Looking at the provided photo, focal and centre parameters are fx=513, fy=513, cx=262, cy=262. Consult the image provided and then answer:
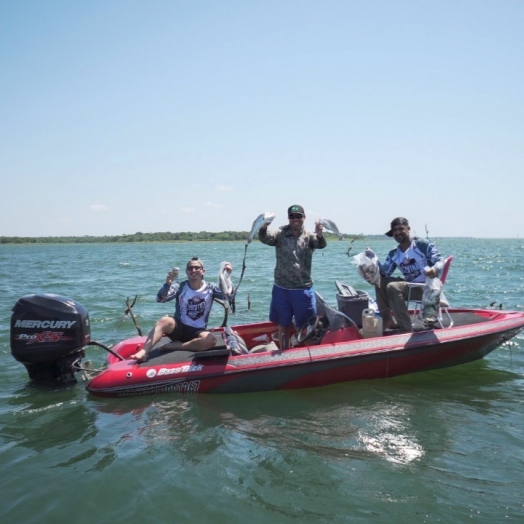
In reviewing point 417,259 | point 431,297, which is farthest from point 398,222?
point 431,297

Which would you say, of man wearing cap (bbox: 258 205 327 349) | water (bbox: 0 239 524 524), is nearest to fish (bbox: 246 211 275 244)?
man wearing cap (bbox: 258 205 327 349)

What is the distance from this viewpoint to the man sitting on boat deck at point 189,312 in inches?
258

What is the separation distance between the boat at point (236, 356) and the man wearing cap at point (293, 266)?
307 millimetres

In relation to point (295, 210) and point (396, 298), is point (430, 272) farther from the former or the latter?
point (295, 210)

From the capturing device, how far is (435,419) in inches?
225

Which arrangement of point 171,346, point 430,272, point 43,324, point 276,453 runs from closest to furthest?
point 276,453
point 43,324
point 430,272
point 171,346

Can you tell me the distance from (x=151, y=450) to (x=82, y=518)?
1.15 metres

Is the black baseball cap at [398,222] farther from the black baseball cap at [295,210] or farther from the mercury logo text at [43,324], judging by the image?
the mercury logo text at [43,324]

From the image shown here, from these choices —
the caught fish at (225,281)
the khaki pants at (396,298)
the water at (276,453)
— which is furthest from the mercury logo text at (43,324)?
the khaki pants at (396,298)

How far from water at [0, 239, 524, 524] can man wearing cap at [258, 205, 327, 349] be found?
1061mm

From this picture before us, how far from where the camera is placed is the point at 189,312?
6.65 metres

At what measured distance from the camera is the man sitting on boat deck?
6.55m

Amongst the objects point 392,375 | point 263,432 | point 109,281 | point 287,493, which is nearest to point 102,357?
point 263,432

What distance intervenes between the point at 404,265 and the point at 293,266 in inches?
62.7
